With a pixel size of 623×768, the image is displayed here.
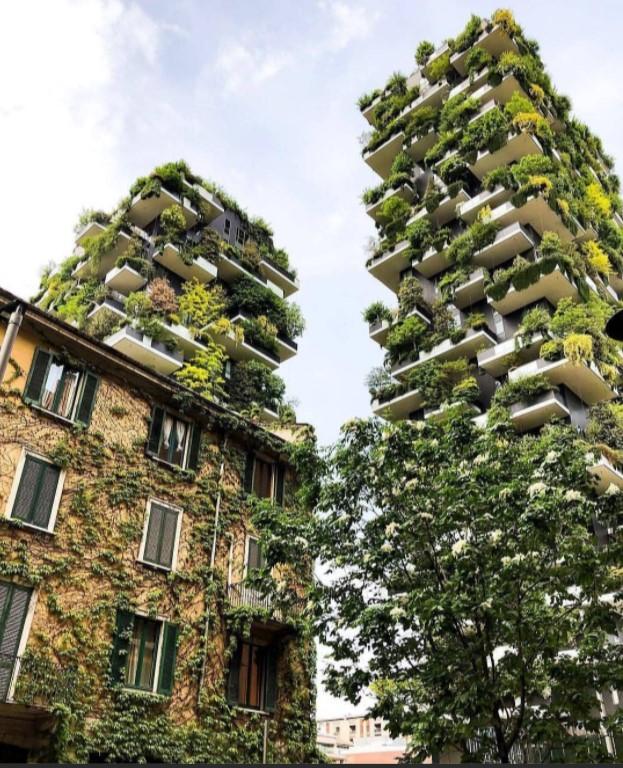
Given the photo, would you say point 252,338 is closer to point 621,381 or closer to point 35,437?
point 621,381

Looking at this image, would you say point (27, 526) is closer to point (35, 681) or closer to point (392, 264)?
point (35, 681)

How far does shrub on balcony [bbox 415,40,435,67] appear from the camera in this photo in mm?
43688

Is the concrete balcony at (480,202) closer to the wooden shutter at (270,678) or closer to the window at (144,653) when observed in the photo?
the wooden shutter at (270,678)

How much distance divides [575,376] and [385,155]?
2153 cm

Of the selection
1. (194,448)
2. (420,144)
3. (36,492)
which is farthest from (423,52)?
(36,492)

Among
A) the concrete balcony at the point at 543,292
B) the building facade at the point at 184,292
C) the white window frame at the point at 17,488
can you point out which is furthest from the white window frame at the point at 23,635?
the concrete balcony at the point at 543,292

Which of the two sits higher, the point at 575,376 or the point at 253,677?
the point at 575,376

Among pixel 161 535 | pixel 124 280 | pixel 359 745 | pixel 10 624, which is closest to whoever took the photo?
pixel 10 624

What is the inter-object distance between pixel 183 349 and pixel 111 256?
24.1ft

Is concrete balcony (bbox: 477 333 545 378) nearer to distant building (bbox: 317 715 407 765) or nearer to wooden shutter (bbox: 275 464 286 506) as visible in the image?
wooden shutter (bbox: 275 464 286 506)

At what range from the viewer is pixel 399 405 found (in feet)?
112

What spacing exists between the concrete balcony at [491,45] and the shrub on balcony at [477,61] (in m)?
0.79

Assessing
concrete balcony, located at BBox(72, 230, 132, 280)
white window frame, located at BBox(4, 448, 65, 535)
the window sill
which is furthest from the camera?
concrete balcony, located at BBox(72, 230, 132, 280)

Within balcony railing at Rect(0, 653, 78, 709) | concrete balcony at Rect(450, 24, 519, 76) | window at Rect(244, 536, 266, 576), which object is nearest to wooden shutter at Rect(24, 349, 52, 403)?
balcony railing at Rect(0, 653, 78, 709)
